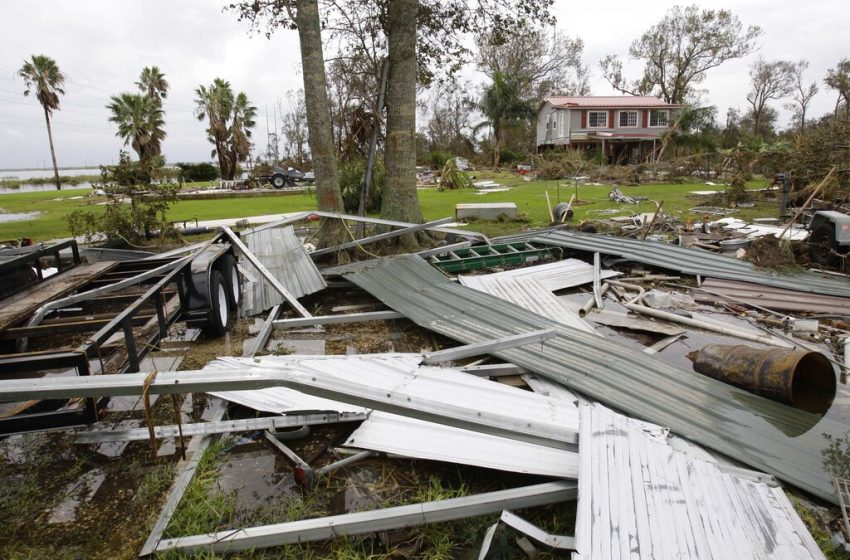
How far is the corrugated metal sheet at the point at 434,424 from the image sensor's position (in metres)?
3.00

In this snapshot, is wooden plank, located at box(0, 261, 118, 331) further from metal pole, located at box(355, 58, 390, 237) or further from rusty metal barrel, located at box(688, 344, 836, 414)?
rusty metal barrel, located at box(688, 344, 836, 414)

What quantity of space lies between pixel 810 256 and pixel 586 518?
849cm

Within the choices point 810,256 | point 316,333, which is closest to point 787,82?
point 810,256

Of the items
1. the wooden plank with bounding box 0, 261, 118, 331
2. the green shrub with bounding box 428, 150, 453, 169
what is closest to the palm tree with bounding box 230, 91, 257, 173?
the green shrub with bounding box 428, 150, 453, 169

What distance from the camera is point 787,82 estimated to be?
184 ft

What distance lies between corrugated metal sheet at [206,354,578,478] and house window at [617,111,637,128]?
145ft

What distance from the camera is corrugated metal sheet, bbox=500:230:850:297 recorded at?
7004 millimetres

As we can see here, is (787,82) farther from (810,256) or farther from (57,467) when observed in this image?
(57,467)

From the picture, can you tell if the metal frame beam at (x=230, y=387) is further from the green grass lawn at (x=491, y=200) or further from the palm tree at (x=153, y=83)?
the palm tree at (x=153, y=83)

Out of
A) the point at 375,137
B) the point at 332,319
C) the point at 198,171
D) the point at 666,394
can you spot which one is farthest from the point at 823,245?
the point at 198,171

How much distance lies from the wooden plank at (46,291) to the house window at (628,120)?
144ft

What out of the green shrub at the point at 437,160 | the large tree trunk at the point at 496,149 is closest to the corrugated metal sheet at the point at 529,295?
the green shrub at the point at 437,160

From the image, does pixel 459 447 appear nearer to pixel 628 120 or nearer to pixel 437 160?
pixel 437 160

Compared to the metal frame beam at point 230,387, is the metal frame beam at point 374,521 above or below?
below
